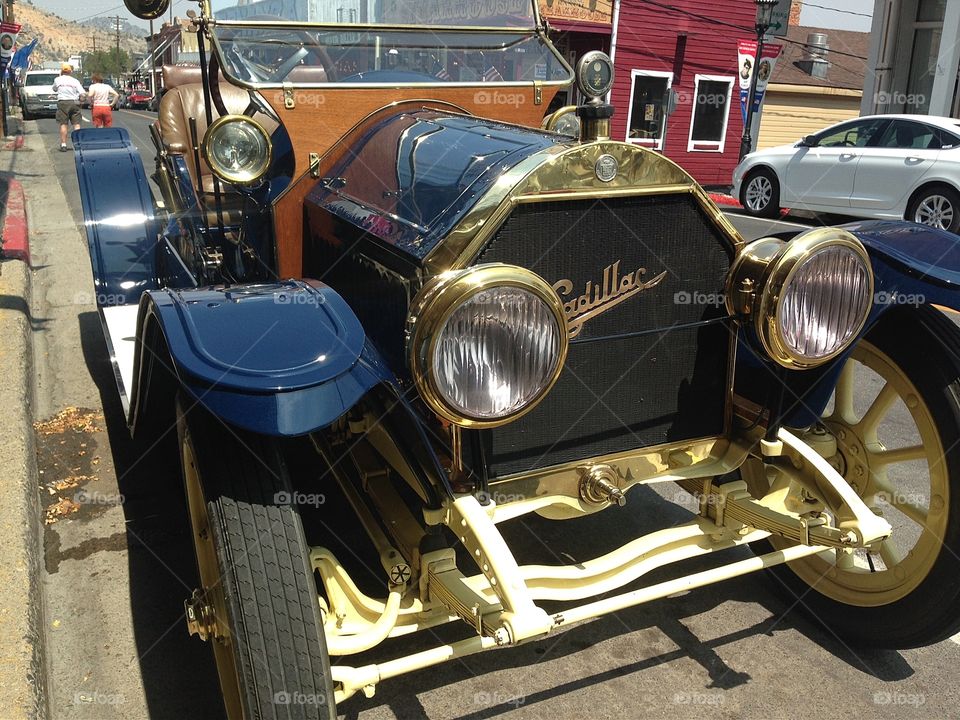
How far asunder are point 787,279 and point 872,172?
920 cm

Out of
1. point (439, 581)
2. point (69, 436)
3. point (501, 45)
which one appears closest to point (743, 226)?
point (501, 45)

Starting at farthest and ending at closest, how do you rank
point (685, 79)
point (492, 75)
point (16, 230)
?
1. point (685, 79)
2. point (16, 230)
3. point (492, 75)

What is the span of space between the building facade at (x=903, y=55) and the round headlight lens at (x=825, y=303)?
14335mm

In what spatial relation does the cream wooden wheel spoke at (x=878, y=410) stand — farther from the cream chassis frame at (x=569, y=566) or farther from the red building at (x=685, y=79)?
the red building at (x=685, y=79)

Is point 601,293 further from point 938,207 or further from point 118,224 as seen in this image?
point 938,207

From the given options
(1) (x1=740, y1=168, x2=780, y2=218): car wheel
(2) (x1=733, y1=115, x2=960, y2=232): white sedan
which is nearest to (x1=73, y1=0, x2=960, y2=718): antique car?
(2) (x1=733, y1=115, x2=960, y2=232): white sedan

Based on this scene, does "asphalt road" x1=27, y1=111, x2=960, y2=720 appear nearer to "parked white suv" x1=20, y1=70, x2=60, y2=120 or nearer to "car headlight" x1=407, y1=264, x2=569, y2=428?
"car headlight" x1=407, y1=264, x2=569, y2=428

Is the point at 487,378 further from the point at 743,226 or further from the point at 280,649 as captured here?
the point at 743,226

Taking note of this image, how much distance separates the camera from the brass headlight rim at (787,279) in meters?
2.23

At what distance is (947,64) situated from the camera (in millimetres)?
Answer: 13539

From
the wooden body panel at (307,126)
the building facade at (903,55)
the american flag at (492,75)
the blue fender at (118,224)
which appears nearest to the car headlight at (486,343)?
the wooden body panel at (307,126)

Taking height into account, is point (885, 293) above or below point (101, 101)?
below

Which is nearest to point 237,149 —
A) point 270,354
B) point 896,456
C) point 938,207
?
point 270,354

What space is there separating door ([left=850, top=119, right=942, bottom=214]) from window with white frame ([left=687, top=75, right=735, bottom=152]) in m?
8.07
